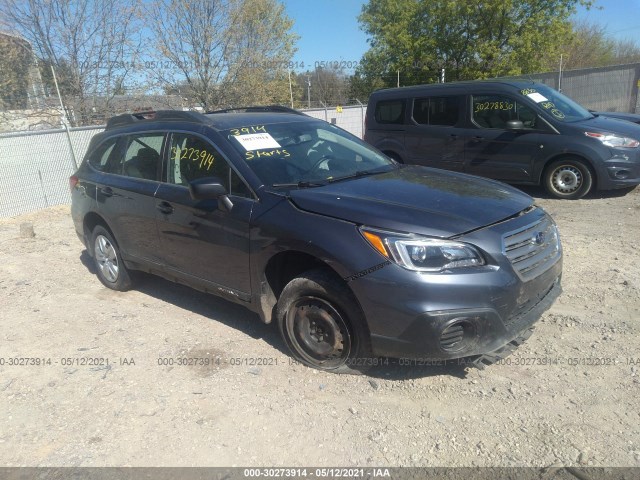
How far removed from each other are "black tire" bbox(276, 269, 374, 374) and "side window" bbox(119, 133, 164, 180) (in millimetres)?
1865

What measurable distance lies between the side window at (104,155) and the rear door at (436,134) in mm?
5484

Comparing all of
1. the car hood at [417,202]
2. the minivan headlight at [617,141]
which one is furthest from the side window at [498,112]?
the car hood at [417,202]

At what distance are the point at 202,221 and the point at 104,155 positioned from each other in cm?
208

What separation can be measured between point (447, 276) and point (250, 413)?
147 cm

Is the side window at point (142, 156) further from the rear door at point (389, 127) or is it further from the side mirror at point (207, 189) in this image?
the rear door at point (389, 127)

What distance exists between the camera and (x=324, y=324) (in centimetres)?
335

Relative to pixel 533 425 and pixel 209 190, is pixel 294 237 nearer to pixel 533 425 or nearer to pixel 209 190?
pixel 209 190

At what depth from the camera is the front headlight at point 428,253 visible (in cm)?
290

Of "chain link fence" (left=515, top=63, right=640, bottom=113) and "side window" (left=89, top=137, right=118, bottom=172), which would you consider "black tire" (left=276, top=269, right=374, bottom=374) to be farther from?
"chain link fence" (left=515, top=63, right=640, bottom=113)

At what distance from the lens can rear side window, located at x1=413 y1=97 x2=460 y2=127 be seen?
338 inches

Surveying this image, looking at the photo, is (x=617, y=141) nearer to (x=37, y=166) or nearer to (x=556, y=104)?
(x=556, y=104)

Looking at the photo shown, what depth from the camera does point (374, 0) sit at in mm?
32438

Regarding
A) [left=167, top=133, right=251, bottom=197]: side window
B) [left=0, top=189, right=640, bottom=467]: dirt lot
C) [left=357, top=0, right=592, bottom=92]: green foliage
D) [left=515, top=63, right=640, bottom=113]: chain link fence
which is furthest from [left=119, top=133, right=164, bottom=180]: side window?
[left=357, top=0, right=592, bottom=92]: green foliage

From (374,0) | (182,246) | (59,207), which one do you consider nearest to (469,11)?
(374,0)
